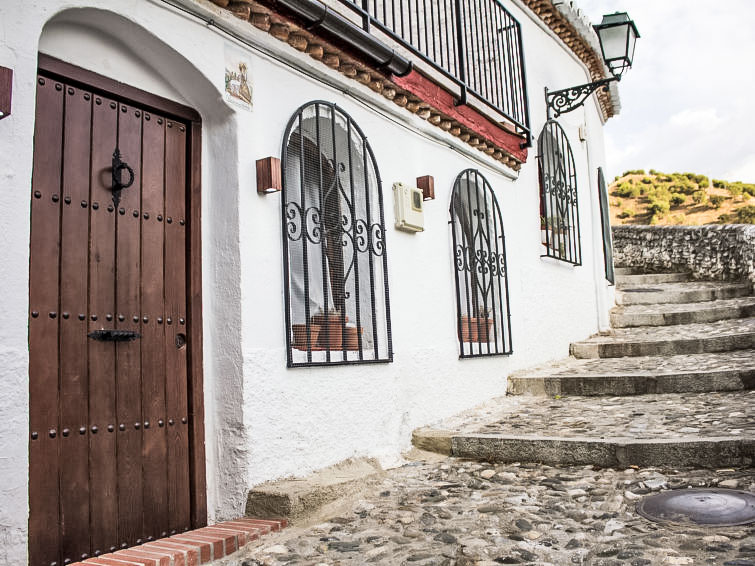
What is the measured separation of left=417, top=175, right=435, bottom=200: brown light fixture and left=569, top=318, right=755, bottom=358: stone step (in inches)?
140

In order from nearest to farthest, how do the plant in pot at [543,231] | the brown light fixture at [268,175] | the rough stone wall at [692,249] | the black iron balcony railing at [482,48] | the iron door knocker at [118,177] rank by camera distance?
the iron door knocker at [118,177] → the brown light fixture at [268,175] → the black iron balcony railing at [482,48] → the plant in pot at [543,231] → the rough stone wall at [692,249]

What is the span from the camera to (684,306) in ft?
31.0

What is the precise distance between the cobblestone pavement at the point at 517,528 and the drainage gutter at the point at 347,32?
9.53ft

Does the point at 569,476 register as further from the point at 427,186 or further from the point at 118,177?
the point at 118,177

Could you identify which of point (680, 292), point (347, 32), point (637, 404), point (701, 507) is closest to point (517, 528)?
point (701, 507)

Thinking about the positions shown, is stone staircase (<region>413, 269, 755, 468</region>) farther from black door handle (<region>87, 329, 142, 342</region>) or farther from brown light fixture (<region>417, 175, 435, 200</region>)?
black door handle (<region>87, 329, 142, 342</region>)

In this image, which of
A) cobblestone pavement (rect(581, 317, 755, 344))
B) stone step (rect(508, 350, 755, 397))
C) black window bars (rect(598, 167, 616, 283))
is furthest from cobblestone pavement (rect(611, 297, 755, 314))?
stone step (rect(508, 350, 755, 397))

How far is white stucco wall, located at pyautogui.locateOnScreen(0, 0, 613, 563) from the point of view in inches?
99.6

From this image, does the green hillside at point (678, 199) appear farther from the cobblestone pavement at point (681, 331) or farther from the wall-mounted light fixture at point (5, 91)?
the wall-mounted light fixture at point (5, 91)

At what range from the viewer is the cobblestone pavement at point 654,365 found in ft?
19.7

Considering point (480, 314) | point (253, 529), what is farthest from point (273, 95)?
point (480, 314)

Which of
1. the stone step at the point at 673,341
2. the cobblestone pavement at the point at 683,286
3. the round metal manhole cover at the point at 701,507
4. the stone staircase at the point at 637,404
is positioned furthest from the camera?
the cobblestone pavement at the point at 683,286

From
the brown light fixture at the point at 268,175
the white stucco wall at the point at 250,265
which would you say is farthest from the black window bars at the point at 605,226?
the brown light fixture at the point at 268,175

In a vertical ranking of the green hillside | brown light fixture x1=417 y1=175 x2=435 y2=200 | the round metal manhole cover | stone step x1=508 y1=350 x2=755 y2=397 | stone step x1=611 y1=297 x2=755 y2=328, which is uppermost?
the green hillside
